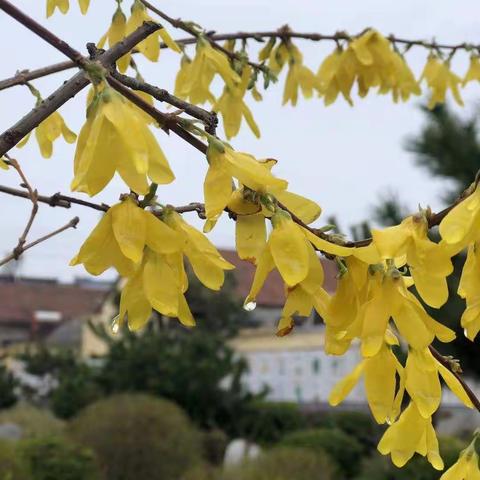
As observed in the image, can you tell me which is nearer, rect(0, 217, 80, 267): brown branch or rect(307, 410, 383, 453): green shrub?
rect(0, 217, 80, 267): brown branch

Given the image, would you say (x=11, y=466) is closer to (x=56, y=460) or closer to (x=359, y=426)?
(x=56, y=460)

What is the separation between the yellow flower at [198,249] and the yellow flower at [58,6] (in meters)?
0.47

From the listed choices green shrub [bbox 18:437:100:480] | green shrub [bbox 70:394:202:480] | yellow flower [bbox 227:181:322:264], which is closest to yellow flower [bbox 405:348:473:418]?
yellow flower [bbox 227:181:322:264]

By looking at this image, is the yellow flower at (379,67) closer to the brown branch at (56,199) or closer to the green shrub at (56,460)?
the brown branch at (56,199)

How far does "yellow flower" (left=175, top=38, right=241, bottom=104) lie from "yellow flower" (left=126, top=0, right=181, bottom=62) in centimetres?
14

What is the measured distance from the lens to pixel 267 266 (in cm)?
53

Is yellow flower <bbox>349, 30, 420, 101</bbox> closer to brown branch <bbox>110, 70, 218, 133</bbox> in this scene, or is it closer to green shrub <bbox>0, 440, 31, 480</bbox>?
brown branch <bbox>110, 70, 218, 133</bbox>

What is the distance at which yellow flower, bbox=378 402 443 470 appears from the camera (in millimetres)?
678

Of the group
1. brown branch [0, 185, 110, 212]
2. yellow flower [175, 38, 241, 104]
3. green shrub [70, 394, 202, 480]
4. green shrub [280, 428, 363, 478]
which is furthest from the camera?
green shrub [280, 428, 363, 478]

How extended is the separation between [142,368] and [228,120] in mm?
8680

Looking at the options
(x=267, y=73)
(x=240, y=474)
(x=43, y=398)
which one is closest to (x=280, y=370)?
(x=43, y=398)

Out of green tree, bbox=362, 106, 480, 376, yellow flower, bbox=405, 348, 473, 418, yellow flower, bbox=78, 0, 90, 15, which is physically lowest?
yellow flower, bbox=405, 348, 473, 418

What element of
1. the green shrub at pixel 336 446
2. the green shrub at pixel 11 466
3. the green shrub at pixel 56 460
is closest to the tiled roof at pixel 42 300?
the green shrub at pixel 336 446

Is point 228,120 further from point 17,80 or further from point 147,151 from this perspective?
point 147,151
